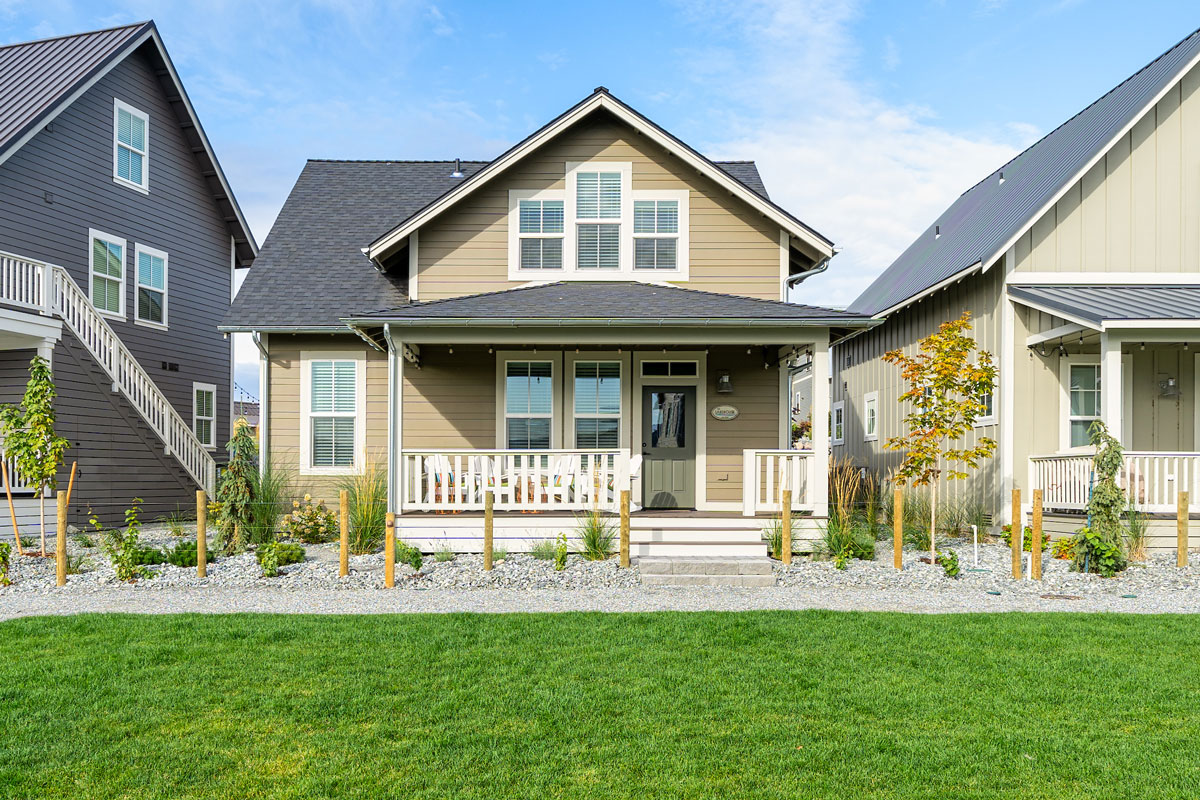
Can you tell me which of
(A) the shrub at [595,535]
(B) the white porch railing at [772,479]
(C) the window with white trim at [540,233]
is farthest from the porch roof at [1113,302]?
(C) the window with white trim at [540,233]

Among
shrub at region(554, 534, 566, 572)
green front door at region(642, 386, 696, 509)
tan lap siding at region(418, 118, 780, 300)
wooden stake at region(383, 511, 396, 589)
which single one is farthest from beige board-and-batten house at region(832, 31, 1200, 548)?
wooden stake at region(383, 511, 396, 589)

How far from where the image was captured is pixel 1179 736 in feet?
17.0

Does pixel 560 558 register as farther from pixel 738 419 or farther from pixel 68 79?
pixel 68 79

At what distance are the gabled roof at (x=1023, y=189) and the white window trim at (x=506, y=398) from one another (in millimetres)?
6517

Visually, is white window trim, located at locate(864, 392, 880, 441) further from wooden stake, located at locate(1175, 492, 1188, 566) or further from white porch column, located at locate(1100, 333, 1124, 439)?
wooden stake, located at locate(1175, 492, 1188, 566)

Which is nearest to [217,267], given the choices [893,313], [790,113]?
[790,113]

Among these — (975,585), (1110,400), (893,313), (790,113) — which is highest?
(790,113)

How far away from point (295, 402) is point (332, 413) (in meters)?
0.63

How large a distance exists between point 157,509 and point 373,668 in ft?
42.8

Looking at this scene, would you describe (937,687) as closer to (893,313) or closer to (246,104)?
(893,313)

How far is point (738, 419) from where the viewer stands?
14688 millimetres

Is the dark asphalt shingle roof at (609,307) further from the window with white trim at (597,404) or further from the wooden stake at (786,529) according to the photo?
the wooden stake at (786,529)

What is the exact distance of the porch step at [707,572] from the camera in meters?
10.6

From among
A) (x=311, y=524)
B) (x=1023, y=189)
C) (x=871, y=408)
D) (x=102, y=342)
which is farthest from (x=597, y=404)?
(x=102, y=342)
